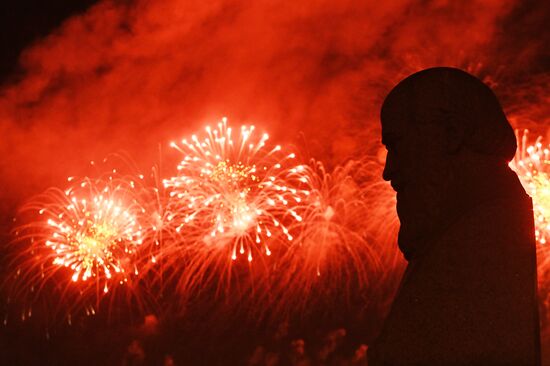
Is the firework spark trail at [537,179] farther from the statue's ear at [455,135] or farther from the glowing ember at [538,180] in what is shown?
the statue's ear at [455,135]

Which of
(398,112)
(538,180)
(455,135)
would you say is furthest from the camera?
(538,180)

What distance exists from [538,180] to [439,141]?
13153mm

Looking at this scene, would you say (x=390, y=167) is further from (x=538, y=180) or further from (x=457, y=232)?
(x=538, y=180)

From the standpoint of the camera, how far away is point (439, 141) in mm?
4781

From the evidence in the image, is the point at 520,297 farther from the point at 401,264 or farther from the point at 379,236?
the point at 401,264

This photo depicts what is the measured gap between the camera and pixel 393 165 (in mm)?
4977

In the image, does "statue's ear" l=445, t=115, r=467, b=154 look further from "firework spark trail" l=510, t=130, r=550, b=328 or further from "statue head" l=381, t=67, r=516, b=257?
"firework spark trail" l=510, t=130, r=550, b=328

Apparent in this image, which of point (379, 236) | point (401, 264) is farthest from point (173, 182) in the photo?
point (401, 264)

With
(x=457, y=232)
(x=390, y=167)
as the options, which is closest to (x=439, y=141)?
(x=390, y=167)

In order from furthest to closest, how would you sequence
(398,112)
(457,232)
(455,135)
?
(398,112), (455,135), (457,232)

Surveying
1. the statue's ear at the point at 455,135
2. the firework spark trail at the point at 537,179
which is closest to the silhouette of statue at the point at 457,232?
the statue's ear at the point at 455,135

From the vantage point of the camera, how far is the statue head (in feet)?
15.6

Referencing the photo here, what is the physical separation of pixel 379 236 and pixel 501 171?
776 inches

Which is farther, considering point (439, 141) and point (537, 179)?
point (537, 179)
